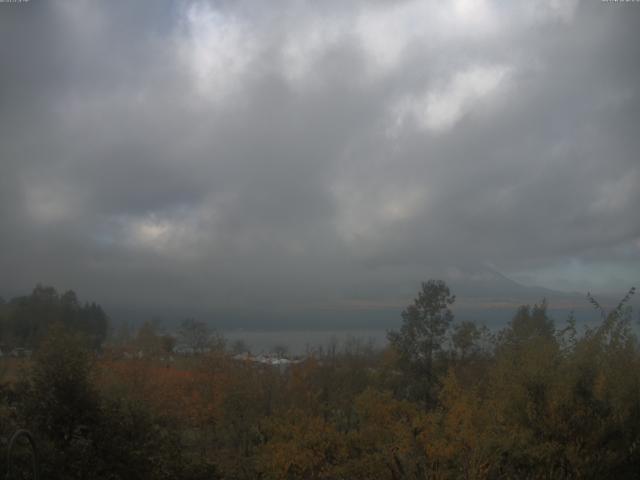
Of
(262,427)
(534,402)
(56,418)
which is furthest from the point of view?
(262,427)

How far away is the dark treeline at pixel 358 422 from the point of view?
14.0 m

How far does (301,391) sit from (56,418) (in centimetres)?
1750

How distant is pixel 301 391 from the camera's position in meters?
30.0

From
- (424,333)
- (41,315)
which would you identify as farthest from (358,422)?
(41,315)

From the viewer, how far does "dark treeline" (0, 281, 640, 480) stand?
45.9ft

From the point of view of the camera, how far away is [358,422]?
27.7 m

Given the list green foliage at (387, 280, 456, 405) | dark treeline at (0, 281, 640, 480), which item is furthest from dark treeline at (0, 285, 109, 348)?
green foliage at (387, 280, 456, 405)

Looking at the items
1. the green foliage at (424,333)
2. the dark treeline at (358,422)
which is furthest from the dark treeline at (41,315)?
the green foliage at (424,333)

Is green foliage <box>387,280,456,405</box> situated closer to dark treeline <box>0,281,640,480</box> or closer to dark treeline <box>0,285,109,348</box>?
dark treeline <box>0,281,640,480</box>

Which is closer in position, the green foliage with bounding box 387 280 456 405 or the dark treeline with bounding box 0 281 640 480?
the dark treeline with bounding box 0 281 640 480

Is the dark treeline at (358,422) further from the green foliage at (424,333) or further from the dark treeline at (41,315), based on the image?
the dark treeline at (41,315)

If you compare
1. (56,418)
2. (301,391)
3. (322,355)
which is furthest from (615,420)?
(322,355)

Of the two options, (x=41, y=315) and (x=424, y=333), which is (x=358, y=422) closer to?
(x=424, y=333)

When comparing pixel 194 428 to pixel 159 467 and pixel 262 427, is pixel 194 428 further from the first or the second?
pixel 159 467
